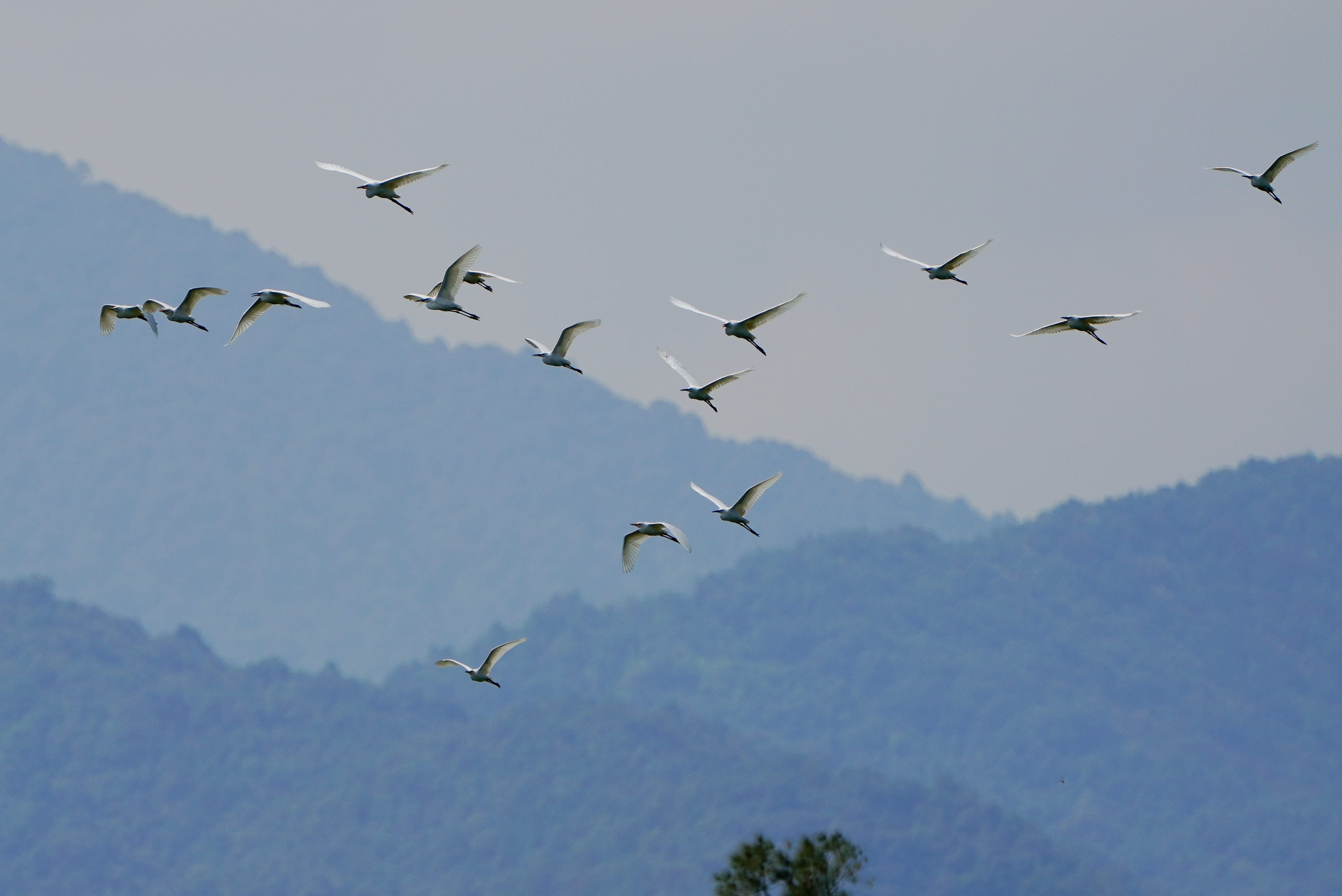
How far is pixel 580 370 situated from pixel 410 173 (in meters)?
6.33

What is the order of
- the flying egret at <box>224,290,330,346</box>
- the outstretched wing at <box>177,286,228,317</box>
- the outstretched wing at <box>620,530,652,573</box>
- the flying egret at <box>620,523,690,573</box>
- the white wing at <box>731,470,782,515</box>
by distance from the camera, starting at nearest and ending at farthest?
1. the white wing at <box>731,470,782,515</box>
2. the flying egret at <box>620,523,690,573</box>
3. the outstretched wing at <box>620,530,652,573</box>
4. the flying egret at <box>224,290,330,346</box>
5. the outstretched wing at <box>177,286,228,317</box>

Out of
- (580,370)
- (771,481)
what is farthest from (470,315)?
(771,481)

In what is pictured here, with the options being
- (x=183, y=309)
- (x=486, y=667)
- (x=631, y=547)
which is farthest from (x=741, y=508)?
(x=183, y=309)

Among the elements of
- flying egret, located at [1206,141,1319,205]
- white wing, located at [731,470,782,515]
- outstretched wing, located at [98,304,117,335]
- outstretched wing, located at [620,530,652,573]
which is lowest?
outstretched wing, located at [620,530,652,573]

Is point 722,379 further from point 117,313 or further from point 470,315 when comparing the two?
point 117,313

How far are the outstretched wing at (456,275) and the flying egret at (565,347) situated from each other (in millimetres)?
2591

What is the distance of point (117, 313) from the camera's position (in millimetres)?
56562

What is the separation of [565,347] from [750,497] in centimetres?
666

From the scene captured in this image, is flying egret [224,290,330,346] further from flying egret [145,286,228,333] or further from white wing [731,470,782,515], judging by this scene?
white wing [731,470,782,515]

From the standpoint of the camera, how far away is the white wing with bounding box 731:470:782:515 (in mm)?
44312

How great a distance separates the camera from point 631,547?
1898 inches

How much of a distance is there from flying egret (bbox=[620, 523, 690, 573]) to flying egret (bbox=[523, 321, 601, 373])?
4288 millimetres

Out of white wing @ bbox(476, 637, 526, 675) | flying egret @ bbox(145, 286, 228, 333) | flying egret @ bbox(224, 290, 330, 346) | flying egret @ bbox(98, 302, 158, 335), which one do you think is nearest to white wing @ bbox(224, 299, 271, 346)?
flying egret @ bbox(224, 290, 330, 346)

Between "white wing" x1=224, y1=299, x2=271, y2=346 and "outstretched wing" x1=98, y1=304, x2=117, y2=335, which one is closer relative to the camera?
"white wing" x1=224, y1=299, x2=271, y2=346
